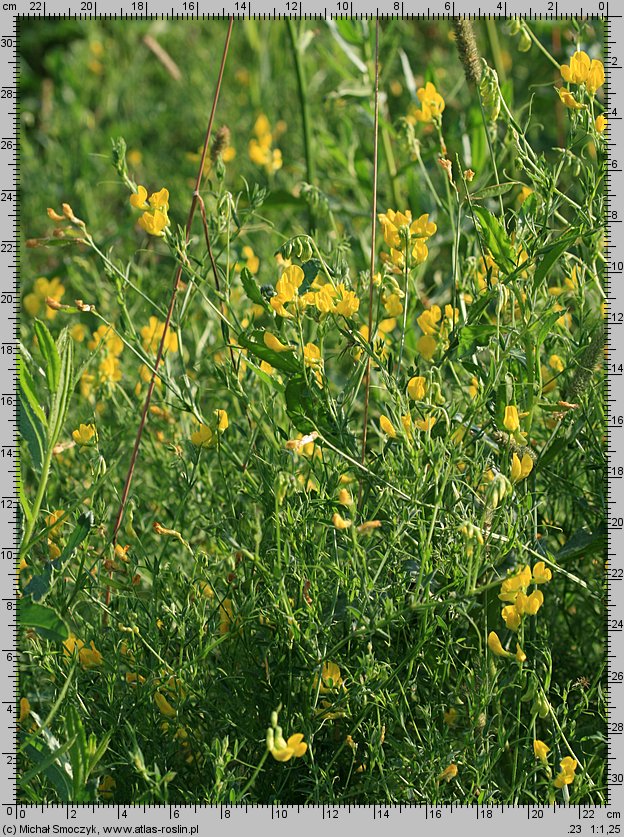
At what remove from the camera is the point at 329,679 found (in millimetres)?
1253

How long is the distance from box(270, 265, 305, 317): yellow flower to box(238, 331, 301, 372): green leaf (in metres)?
0.06

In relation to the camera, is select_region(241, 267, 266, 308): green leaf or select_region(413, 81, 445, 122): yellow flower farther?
select_region(413, 81, 445, 122): yellow flower

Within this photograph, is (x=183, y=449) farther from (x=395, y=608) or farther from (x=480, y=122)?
(x=480, y=122)

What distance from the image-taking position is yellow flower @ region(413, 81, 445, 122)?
154 cm

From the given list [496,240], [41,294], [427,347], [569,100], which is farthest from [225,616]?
[41,294]

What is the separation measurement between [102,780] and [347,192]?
173 centimetres

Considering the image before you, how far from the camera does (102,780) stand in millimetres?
1364

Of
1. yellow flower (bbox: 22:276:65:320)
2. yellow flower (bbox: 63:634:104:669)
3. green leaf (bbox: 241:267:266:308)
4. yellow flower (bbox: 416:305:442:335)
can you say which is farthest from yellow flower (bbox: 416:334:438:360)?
yellow flower (bbox: 22:276:65:320)

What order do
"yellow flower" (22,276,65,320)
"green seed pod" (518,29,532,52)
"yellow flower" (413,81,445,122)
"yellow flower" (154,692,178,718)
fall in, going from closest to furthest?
"yellow flower" (154,692,178,718)
"green seed pod" (518,29,532,52)
"yellow flower" (413,81,445,122)
"yellow flower" (22,276,65,320)

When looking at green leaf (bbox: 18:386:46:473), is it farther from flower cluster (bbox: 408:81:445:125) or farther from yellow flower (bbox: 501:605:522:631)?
flower cluster (bbox: 408:81:445:125)

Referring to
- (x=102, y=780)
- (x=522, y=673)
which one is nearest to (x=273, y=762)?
(x=102, y=780)

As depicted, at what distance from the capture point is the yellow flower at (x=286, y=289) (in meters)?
1.23

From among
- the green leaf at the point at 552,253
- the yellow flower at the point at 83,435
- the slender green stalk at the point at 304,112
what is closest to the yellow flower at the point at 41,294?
the slender green stalk at the point at 304,112

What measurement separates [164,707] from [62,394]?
1.32ft
